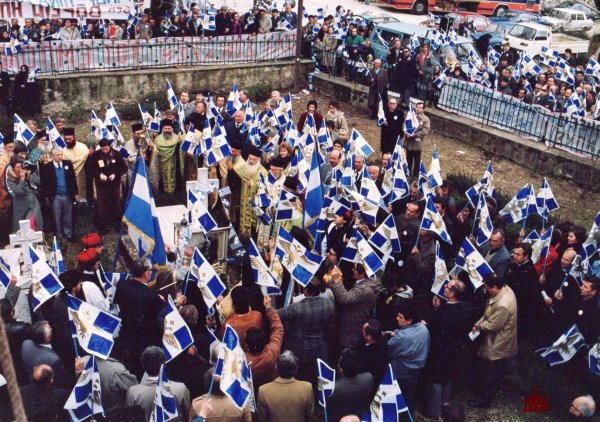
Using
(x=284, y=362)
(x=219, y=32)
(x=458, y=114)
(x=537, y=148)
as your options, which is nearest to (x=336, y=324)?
(x=284, y=362)

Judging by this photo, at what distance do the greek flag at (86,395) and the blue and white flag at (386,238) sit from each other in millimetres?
3747

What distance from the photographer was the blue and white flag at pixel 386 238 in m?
8.46

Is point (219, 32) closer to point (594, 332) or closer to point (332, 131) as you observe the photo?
point (332, 131)

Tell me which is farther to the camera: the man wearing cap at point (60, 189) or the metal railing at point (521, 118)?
the metal railing at point (521, 118)

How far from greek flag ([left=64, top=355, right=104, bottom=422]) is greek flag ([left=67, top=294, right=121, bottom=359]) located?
13 cm

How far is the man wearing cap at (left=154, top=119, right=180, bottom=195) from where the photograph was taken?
12.0 meters

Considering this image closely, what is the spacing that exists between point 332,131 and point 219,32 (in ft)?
28.0

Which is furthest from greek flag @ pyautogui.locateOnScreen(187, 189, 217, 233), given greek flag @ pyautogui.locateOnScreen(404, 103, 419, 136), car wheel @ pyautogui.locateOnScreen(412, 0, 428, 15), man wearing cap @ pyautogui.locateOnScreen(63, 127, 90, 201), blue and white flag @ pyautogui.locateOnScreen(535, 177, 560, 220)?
car wheel @ pyautogui.locateOnScreen(412, 0, 428, 15)

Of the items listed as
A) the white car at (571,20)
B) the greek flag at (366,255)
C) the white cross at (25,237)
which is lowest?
the white cross at (25,237)

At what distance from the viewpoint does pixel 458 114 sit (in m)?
16.9

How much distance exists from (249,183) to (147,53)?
8.71m

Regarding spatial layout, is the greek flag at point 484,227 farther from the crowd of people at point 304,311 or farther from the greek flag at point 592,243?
the greek flag at point 592,243

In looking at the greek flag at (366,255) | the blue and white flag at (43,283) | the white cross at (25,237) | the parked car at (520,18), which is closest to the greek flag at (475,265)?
the greek flag at (366,255)

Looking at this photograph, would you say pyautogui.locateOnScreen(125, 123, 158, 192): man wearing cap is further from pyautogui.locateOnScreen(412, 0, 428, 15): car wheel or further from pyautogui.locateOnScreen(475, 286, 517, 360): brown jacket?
pyautogui.locateOnScreen(412, 0, 428, 15): car wheel
